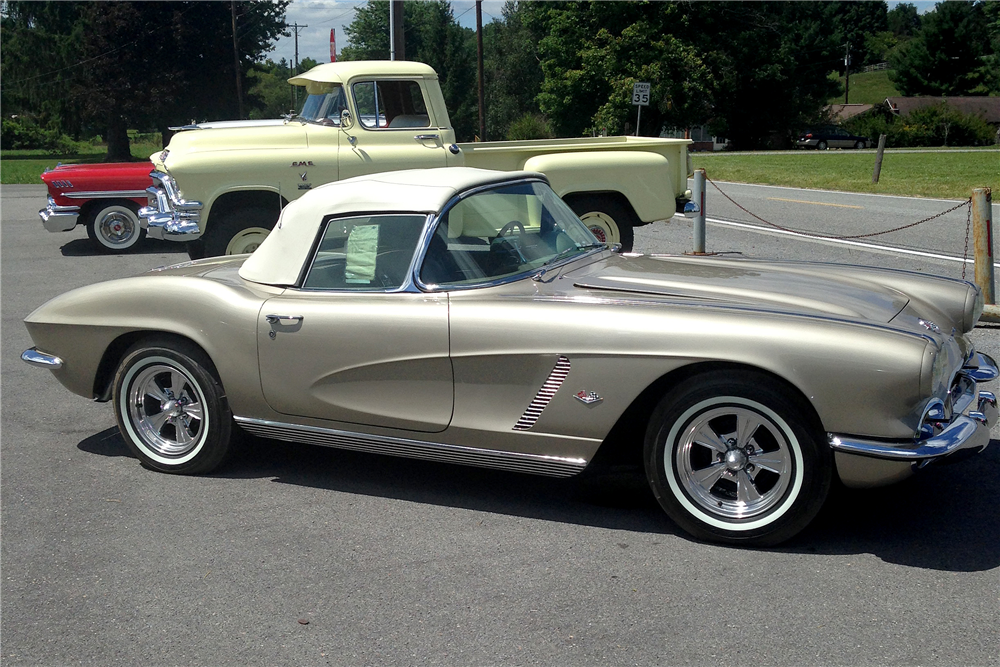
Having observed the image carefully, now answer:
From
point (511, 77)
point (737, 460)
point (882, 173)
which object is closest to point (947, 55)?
point (511, 77)

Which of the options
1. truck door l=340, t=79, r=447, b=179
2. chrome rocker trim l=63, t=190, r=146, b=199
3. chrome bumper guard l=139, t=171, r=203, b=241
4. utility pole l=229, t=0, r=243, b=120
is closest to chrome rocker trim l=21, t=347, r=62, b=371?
chrome bumper guard l=139, t=171, r=203, b=241

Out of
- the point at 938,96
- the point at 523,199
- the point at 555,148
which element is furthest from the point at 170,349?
the point at 938,96

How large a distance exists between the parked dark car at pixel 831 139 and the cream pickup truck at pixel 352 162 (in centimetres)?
4881

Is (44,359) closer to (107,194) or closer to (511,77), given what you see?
(107,194)

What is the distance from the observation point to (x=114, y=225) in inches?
518

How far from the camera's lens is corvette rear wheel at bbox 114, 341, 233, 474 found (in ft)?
14.9

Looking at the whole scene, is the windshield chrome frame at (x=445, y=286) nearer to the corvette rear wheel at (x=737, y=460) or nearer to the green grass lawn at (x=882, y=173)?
the corvette rear wheel at (x=737, y=460)

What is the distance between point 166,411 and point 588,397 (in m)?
2.26

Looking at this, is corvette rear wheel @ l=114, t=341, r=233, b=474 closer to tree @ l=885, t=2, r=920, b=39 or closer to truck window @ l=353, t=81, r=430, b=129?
truck window @ l=353, t=81, r=430, b=129

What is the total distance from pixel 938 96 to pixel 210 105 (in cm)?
5788

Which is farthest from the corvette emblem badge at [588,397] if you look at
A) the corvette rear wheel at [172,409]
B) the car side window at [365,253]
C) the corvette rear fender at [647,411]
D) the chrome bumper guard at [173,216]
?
the chrome bumper guard at [173,216]

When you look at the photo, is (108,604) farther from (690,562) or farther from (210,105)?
(210,105)

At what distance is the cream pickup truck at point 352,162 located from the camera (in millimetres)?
9391

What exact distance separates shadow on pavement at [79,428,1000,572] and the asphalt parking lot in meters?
0.01
